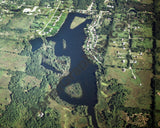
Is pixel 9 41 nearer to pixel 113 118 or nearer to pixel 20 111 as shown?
pixel 20 111

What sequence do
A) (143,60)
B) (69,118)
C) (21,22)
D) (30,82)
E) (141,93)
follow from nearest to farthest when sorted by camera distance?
(69,118) → (141,93) → (30,82) → (143,60) → (21,22)

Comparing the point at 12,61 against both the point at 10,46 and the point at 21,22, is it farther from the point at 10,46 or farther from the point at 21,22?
the point at 21,22

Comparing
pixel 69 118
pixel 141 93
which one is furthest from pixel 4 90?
pixel 141 93

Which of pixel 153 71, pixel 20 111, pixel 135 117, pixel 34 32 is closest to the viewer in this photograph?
pixel 135 117

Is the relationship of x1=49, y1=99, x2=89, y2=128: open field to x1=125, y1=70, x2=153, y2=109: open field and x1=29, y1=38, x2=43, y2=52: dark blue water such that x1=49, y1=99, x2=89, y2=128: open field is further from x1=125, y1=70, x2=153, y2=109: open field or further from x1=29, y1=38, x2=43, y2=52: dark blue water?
x1=29, y1=38, x2=43, y2=52: dark blue water

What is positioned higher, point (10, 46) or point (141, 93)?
point (10, 46)

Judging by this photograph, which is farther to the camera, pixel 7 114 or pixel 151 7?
pixel 151 7

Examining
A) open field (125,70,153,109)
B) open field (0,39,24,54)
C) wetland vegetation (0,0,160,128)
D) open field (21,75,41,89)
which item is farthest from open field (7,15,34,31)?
open field (125,70,153,109)

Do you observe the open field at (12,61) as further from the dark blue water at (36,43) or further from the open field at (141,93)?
the open field at (141,93)

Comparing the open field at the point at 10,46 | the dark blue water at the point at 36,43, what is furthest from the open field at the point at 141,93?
the open field at the point at 10,46

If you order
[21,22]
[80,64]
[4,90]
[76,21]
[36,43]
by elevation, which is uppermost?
[21,22]

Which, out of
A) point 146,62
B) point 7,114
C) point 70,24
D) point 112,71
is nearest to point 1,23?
point 70,24
